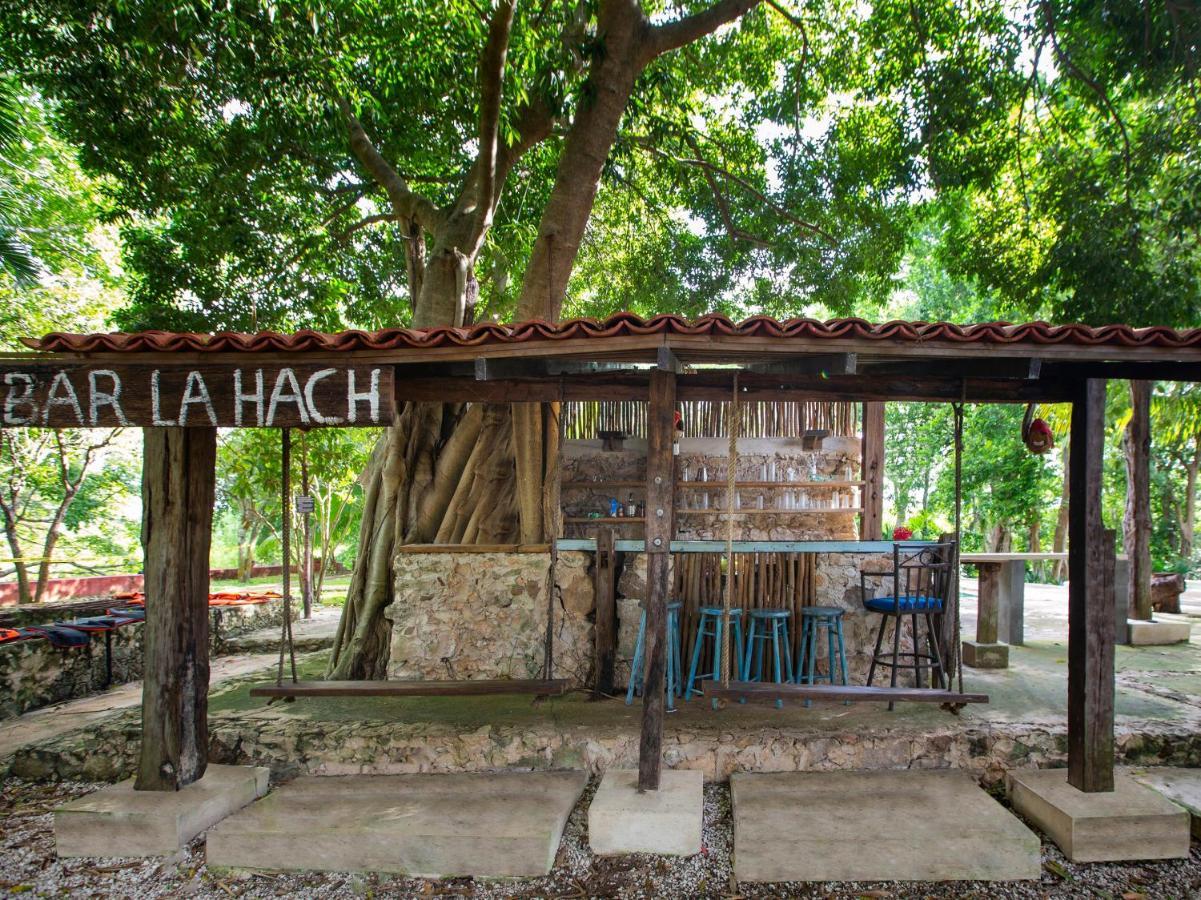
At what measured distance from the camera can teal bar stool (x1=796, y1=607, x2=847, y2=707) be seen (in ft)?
17.5

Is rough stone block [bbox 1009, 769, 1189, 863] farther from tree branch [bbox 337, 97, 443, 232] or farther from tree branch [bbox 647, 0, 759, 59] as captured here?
tree branch [bbox 337, 97, 443, 232]

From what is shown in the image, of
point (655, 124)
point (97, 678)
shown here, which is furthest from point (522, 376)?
point (97, 678)

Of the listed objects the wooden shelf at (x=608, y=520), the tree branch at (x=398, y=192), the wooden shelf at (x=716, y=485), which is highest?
the tree branch at (x=398, y=192)

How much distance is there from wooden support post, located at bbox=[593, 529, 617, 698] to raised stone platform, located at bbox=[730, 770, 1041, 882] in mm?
1840

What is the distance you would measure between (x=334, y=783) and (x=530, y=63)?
5973 millimetres

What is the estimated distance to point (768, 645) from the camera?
19.1ft

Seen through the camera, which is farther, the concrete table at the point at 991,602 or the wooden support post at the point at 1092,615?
the concrete table at the point at 991,602

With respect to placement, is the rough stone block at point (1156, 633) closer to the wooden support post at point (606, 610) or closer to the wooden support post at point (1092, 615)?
the wooden support post at point (1092, 615)

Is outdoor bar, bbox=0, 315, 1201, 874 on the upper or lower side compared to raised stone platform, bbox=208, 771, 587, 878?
upper

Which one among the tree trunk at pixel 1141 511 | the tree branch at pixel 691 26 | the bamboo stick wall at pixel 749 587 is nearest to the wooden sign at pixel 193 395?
the bamboo stick wall at pixel 749 587

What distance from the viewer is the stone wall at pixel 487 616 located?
592 cm

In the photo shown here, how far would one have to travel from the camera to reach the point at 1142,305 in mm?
7434

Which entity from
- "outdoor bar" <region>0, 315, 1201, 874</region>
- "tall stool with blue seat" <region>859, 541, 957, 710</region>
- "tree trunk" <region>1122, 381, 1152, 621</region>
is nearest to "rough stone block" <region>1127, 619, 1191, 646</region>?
"tree trunk" <region>1122, 381, 1152, 621</region>

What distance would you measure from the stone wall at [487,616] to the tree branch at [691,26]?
475 cm
